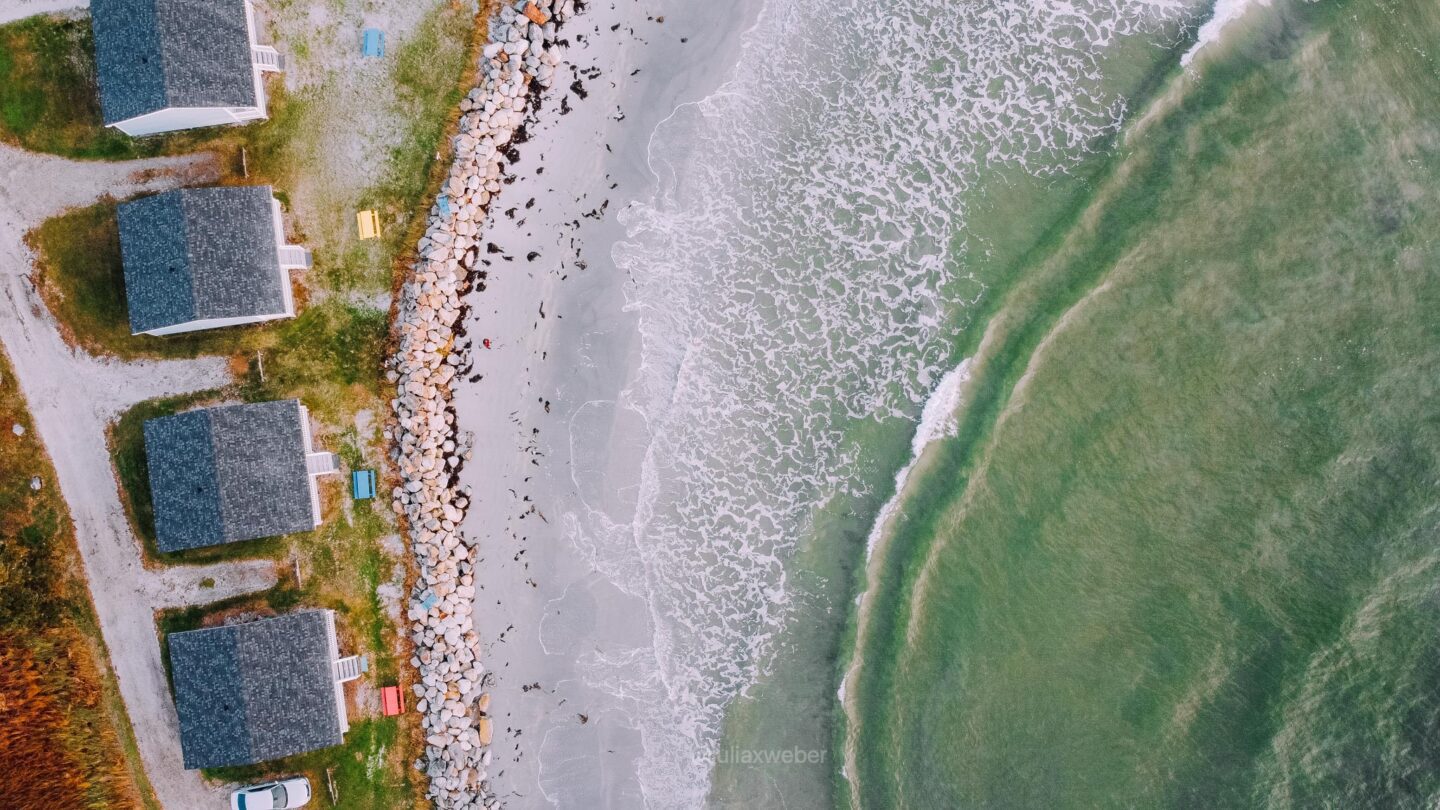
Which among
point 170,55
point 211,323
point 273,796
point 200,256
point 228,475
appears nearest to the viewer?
point 170,55

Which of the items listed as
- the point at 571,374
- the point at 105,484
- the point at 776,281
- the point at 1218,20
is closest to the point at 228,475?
the point at 105,484

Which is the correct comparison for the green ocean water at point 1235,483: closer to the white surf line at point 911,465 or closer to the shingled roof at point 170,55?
the white surf line at point 911,465

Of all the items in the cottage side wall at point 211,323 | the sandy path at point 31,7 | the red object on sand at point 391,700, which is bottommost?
the red object on sand at point 391,700

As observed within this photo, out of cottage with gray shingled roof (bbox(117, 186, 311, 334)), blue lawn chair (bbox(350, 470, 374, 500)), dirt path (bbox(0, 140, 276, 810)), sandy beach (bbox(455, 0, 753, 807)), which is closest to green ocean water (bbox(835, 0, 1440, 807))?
sandy beach (bbox(455, 0, 753, 807))

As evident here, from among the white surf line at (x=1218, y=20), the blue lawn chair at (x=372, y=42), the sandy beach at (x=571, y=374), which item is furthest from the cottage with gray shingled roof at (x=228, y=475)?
the white surf line at (x=1218, y=20)

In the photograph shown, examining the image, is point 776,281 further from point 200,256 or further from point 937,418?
point 200,256

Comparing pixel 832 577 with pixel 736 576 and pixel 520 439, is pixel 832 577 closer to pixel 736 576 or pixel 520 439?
pixel 736 576
